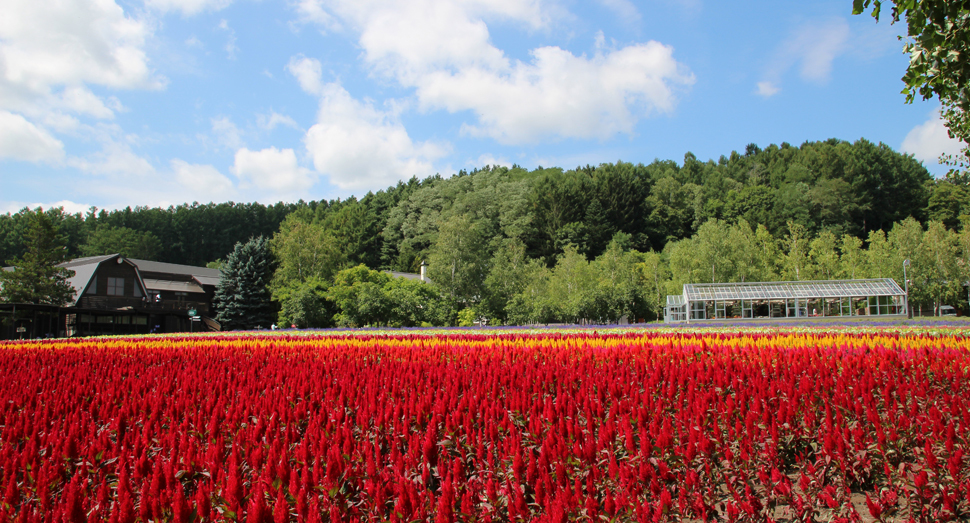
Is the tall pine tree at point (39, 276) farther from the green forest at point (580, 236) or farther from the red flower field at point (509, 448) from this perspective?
the red flower field at point (509, 448)

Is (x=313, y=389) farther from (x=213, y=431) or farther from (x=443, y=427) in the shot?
(x=443, y=427)

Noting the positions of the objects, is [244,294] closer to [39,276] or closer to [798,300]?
[39,276]

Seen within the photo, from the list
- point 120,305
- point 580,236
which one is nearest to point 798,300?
point 580,236

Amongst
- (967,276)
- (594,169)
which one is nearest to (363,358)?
(967,276)

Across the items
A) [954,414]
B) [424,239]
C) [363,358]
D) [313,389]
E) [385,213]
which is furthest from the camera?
[385,213]

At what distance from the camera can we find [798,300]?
41500 mm

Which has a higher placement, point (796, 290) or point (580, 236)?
point (580, 236)

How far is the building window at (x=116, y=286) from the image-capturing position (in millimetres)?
48591

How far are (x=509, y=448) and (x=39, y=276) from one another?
173 ft

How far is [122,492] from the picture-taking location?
145 inches

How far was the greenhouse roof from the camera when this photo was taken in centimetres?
4066

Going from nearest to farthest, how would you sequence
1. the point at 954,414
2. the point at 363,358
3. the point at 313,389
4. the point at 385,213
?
the point at 954,414, the point at 313,389, the point at 363,358, the point at 385,213

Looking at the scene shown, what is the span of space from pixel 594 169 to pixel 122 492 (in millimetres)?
99663

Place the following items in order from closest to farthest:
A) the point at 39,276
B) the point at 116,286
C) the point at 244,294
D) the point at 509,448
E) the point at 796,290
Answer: the point at 509,448
the point at 796,290
the point at 39,276
the point at 116,286
the point at 244,294
